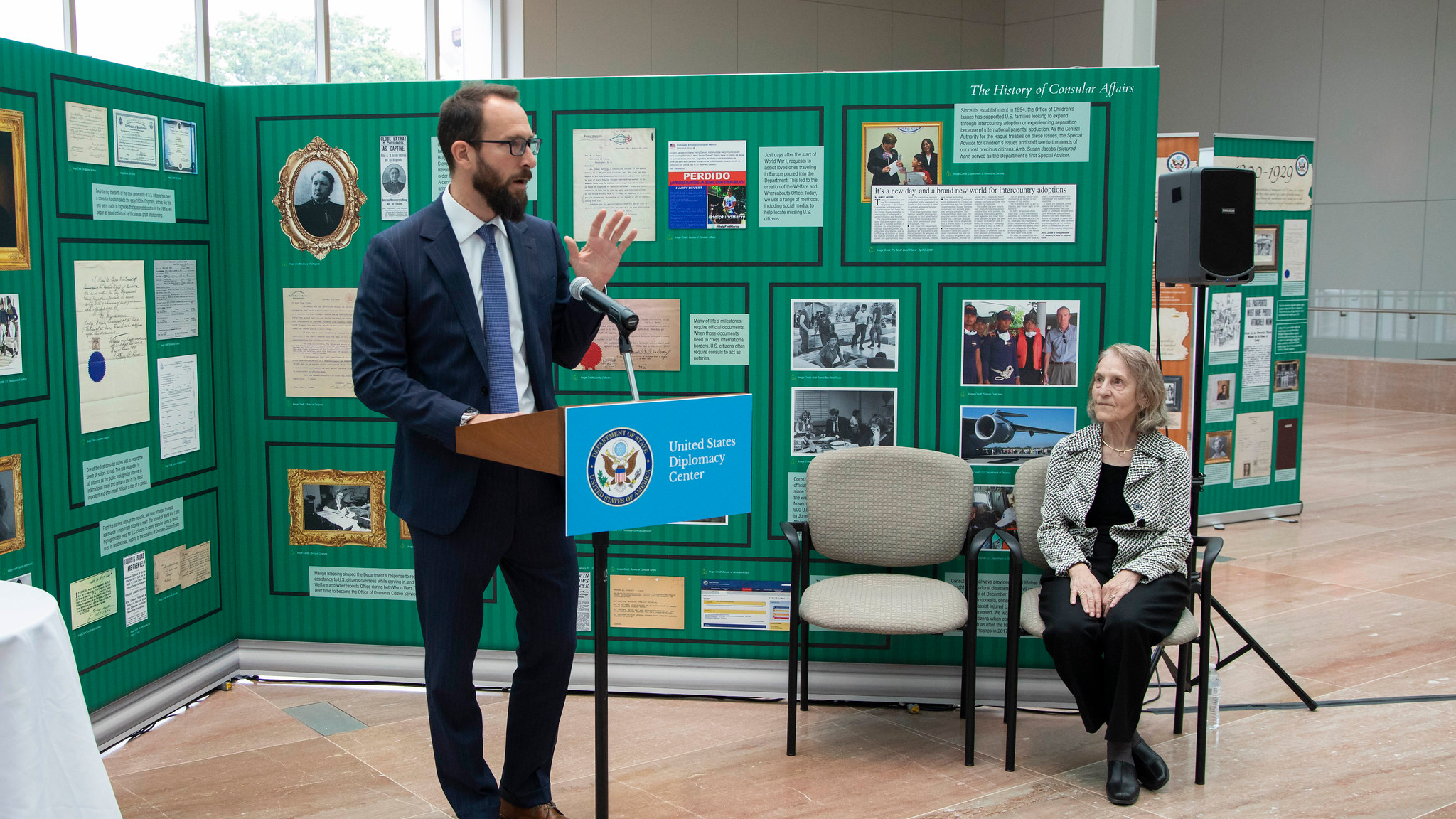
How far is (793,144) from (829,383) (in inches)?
33.2

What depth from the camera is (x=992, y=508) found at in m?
4.05

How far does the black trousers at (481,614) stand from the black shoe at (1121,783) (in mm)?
1620

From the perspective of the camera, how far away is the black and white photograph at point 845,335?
4016 millimetres

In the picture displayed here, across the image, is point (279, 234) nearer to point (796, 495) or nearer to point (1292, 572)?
point (796, 495)

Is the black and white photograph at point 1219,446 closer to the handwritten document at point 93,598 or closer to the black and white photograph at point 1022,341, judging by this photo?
the black and white photograph at point 1022,341

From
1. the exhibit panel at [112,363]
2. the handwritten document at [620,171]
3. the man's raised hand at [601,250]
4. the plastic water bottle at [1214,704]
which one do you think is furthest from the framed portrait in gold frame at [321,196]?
the plastic water bottle at [1214,704]

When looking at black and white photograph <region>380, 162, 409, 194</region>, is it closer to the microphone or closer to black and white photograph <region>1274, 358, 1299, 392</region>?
the microphone

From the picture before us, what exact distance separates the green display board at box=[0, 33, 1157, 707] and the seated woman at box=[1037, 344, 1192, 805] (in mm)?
373

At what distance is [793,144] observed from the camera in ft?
A: 13.1

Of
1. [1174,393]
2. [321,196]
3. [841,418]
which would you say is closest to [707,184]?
[841,418]

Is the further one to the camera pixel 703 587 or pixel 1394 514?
pixel 1394 514

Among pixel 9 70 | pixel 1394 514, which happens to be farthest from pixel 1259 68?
pixel 9 70

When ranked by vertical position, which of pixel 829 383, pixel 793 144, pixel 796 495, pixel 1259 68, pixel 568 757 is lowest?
pixel 568 757

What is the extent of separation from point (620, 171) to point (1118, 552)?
6.91ft
